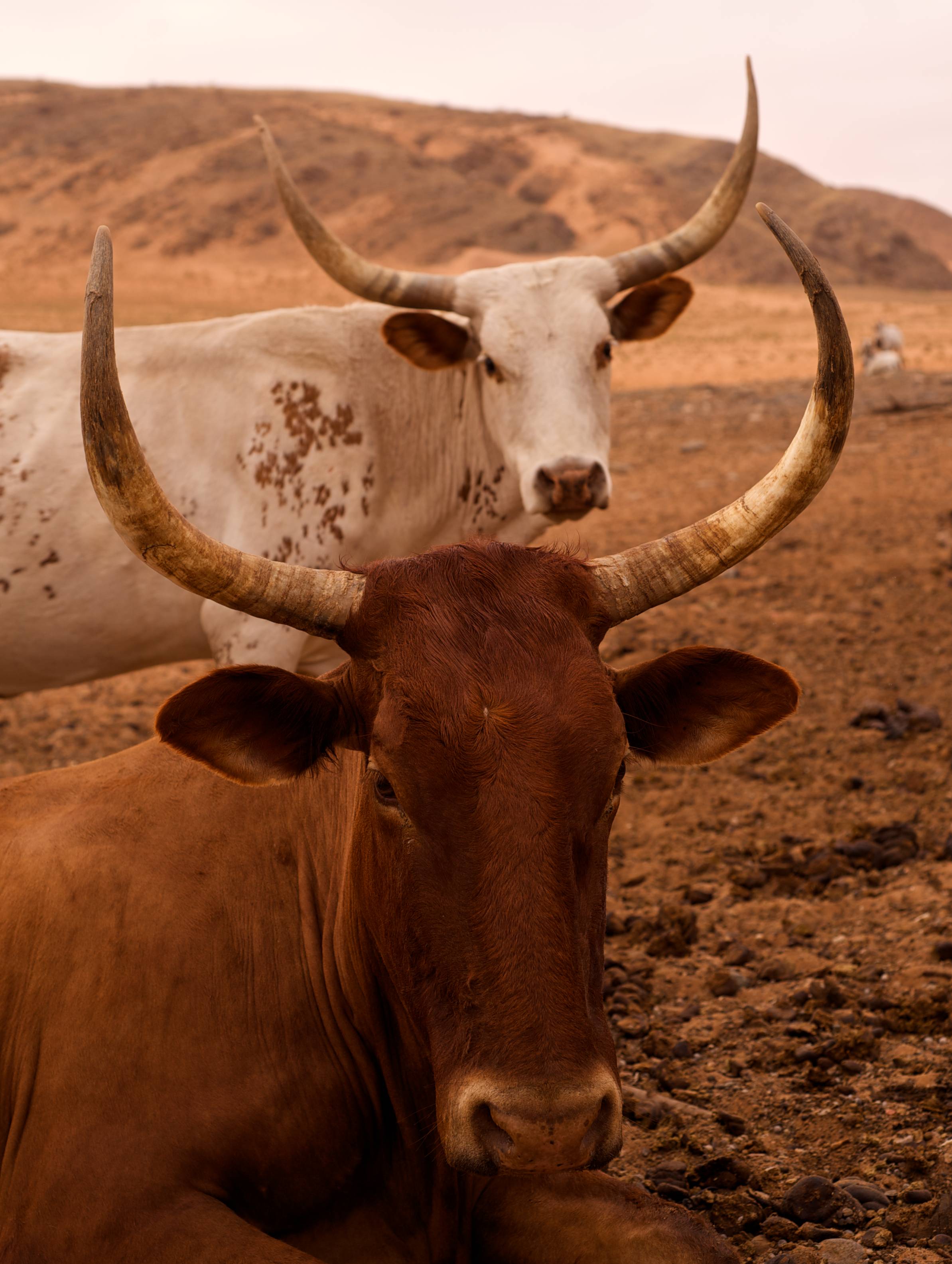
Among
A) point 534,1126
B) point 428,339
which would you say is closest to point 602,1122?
point 534,1126

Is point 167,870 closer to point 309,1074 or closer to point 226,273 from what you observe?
point 309,1074

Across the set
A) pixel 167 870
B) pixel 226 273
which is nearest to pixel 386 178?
pixel 226 273

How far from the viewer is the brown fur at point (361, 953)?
97.9 inches

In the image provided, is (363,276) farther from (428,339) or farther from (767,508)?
(767,508)

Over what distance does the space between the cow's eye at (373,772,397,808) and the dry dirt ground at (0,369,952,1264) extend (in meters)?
1.59

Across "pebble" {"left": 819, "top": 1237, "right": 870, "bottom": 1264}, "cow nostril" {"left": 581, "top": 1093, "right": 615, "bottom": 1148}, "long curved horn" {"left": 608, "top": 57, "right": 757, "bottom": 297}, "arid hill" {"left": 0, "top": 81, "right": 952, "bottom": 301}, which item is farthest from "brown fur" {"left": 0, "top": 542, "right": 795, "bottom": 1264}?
"arid hill" {"left": 0, "top": 81, "right": 952, "bottom": 301}

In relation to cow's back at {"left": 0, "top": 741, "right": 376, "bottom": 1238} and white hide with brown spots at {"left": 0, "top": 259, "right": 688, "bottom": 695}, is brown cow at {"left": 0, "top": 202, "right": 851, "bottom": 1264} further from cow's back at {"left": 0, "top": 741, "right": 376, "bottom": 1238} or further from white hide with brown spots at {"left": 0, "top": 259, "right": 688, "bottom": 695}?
white hide with brown spots at {"left": 0, "top": 259, "right": 688, "bottom": 695}

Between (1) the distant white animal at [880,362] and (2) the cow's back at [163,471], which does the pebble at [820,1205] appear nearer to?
(2) the cow's back at [163,471]

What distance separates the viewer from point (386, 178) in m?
69.8

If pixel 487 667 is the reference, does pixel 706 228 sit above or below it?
above

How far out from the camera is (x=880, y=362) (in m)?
25.4

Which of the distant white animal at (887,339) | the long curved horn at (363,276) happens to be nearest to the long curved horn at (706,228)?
the long curved horn at (363,276)

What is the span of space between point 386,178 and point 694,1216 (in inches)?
2830

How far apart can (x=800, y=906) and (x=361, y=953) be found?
2.68m
